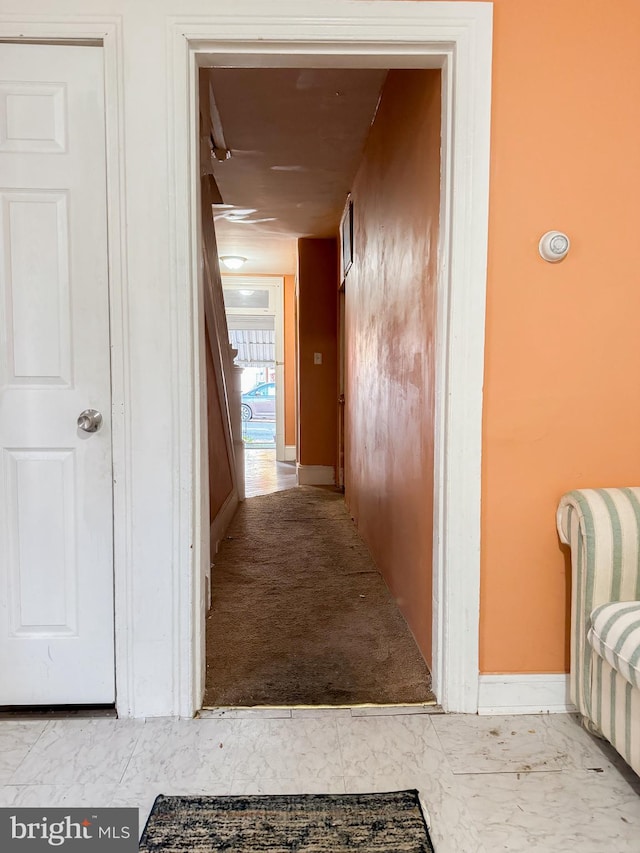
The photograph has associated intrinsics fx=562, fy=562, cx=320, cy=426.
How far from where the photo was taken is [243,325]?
9453 millimetres

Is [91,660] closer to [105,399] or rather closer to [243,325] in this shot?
[105,399]

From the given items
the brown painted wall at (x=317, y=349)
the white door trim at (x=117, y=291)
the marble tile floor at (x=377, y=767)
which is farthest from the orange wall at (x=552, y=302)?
the brown painted wall at (x=317, y=349)

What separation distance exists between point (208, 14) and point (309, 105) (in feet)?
5.00

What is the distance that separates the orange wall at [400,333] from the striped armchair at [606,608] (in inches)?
19.4

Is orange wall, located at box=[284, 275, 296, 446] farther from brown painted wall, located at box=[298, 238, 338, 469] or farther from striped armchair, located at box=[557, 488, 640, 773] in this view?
striped armchair, located at box=[557, 488, 640, 773]

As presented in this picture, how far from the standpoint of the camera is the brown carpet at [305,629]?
1.81 metres

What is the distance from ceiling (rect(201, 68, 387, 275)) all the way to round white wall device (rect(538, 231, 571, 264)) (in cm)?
147

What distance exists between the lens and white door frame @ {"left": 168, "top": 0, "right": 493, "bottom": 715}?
1.52 m

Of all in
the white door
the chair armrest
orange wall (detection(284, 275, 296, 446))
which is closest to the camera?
the chair armrest

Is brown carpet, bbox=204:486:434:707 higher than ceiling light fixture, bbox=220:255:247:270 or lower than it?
lower

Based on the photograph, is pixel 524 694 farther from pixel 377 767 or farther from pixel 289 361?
pixel 289 361

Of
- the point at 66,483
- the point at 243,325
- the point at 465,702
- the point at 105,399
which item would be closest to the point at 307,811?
the point at 465,702

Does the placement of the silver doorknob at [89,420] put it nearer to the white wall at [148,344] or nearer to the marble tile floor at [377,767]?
the white wall at [148,344]

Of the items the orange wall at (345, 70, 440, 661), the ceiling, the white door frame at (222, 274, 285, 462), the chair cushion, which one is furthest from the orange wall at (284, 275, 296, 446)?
the chair cushion
